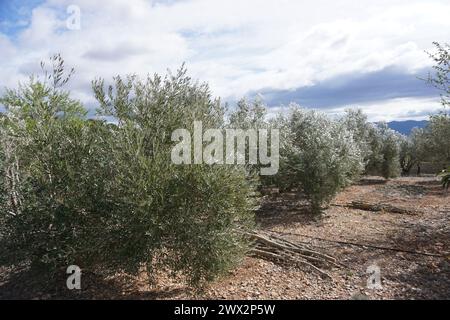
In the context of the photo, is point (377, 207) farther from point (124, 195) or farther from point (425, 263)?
point (124, 195)

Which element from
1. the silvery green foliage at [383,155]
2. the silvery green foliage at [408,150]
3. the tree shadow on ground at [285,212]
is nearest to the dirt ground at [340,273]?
the tree shadow on ground at [285,212]

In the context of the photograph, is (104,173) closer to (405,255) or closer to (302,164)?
(405,255)

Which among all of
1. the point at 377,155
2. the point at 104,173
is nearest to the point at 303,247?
the point at 104,173

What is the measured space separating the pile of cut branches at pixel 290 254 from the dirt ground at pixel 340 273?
0.22 meters

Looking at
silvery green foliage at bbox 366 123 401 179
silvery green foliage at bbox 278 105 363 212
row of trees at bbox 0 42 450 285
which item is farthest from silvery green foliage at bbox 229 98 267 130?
silvery green foliage at bbox 366 123 401 179

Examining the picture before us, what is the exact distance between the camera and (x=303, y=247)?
945cm

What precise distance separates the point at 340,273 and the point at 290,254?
1.27 metres

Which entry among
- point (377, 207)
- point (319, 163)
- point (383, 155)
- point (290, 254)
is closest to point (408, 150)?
point (383, 155)

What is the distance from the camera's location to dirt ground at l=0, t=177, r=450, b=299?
7363mm

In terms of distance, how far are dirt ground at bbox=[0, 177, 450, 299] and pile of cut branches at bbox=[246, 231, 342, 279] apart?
22 centimetres

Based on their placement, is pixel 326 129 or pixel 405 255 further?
pixel 326 129

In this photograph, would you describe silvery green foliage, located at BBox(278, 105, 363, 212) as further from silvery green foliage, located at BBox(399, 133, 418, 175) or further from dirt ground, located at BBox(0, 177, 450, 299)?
silvery green foliage, located at BBox(399, 133, 418, 175)

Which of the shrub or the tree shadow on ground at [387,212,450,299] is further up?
the shrub

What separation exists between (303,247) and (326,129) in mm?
6489
